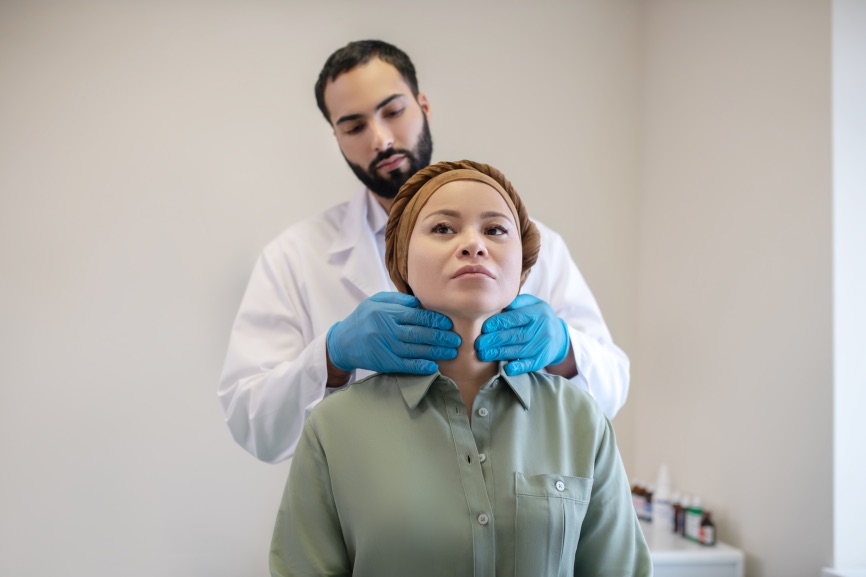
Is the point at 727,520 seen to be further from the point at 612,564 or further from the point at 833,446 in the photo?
the point at 612,564

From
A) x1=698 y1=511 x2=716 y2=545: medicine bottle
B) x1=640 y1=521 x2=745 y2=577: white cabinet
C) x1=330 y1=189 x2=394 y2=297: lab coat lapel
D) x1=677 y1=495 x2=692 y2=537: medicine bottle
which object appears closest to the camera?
x1=330 y1=189 x2=394 y2=297: lab coat lapel

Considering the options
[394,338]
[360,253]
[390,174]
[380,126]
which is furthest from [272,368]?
[380,126]

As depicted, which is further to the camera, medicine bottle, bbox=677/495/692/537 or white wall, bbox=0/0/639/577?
medicine bottle, bbox=677/495/692/537

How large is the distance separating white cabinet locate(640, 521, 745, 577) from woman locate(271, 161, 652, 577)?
1.20 m

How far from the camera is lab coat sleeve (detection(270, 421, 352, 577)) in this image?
1209 millimetres

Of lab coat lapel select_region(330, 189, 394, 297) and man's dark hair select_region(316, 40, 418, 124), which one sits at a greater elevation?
man's dark hair select_region(316, 40, 418, 124)

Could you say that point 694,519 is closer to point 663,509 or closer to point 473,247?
point 663,509


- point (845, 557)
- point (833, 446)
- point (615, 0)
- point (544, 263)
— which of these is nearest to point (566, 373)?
point (544, 263)

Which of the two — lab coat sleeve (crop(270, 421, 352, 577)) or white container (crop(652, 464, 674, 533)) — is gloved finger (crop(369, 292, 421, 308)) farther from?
white container (crop(652, 464, 674, 533))

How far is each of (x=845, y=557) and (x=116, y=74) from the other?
8.61ft

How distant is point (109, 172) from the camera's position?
7.57ft

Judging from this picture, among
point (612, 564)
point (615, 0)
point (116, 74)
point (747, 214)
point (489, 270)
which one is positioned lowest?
point (612, 564)

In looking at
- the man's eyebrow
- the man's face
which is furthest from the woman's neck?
the man's eyebrow

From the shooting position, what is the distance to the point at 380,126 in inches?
83.6
